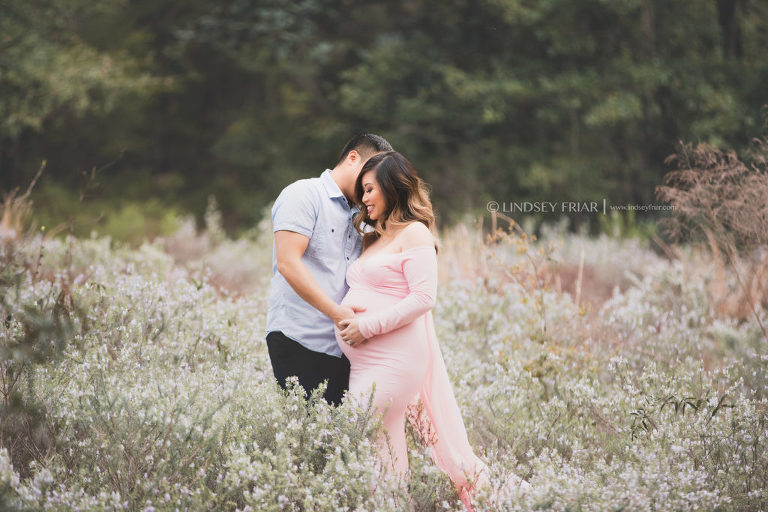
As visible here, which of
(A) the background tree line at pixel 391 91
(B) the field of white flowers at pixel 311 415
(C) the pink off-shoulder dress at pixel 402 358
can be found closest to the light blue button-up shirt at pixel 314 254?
(C) the pink off-shoulder dress at pixel 402 358

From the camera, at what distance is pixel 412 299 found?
3168 mm

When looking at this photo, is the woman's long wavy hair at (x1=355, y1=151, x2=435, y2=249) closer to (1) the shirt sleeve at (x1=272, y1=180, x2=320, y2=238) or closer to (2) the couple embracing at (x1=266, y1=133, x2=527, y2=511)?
(2) the couple embracing at (x1=266, y1=133, x2=527, y2=511)

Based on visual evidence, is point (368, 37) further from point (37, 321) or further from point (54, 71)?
point (37, 321)

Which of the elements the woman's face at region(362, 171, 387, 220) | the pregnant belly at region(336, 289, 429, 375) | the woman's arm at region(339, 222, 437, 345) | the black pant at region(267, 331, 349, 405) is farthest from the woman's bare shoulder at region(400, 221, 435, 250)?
the black pant at region(267, 331, 349, 405)

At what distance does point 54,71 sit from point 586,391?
14.2 m

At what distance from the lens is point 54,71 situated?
14.4 meters

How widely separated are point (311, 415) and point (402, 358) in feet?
1.68

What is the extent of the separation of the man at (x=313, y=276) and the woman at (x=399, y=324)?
10 cm

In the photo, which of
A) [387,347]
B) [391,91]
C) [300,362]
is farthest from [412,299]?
[391,91]

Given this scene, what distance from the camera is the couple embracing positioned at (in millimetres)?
3207

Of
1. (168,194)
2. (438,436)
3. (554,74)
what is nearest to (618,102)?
(554,74)

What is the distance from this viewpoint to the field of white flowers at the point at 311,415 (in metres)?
2.91

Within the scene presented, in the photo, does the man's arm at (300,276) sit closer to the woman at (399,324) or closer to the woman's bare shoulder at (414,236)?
the woman at (399,324)

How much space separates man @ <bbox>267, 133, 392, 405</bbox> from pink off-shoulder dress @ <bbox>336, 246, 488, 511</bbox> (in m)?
0.12
